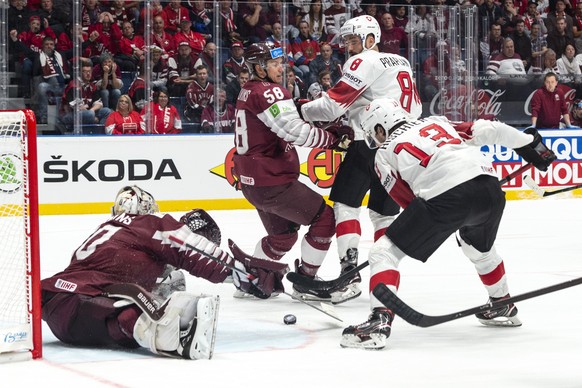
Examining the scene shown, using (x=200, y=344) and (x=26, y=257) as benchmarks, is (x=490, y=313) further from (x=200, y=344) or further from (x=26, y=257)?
(x=26, y=257)

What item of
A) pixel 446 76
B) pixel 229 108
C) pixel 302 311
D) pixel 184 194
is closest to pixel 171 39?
pixel 229 108

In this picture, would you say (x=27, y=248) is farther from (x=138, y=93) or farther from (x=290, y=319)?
(x=138, y=93)

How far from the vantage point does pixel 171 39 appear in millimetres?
10422

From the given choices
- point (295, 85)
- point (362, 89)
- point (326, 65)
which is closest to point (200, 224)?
point (362, 89)

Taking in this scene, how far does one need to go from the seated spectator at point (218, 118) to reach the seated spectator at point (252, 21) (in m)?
0.98

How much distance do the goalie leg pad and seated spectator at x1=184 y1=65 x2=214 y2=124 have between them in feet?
21.4

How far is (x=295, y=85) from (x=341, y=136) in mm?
5207

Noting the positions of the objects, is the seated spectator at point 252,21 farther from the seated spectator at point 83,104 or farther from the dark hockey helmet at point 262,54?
the dark hockey helmet at point 262,54

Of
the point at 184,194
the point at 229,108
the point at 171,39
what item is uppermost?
the point at 171,39

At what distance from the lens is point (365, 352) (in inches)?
157

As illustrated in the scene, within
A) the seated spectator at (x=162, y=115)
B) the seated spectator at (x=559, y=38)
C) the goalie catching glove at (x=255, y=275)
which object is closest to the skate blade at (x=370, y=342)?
the goalie catching glove at (x=255, y=275)

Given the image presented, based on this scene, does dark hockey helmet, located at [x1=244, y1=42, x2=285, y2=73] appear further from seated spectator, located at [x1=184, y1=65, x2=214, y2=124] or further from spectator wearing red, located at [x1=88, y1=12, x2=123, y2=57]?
spectator wearing red, located at [x1=88, y1=12, x2=123, y2=57]

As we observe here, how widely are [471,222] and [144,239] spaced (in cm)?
127

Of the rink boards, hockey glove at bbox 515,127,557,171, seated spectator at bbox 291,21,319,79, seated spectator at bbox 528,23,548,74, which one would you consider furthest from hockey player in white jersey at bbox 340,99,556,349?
seated spectator at bbox 528,23,548,74
